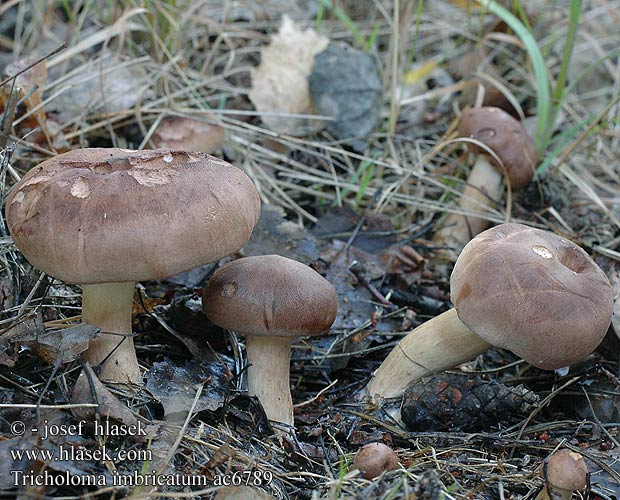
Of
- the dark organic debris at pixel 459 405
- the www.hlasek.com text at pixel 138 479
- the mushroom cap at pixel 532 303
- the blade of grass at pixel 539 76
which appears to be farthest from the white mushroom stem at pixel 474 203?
the www.hlasek.com text at pixel 138 479

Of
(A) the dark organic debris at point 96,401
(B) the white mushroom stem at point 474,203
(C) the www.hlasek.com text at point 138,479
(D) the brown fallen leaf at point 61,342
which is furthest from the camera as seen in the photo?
(B) the white mushroom stem at point 474,203

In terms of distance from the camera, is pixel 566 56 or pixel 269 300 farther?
pixel 566 56

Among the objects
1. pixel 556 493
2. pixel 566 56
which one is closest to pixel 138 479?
pixel 556 493

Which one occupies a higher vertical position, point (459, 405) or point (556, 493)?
point (556, 493)

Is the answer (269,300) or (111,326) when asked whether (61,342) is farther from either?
(269,300)

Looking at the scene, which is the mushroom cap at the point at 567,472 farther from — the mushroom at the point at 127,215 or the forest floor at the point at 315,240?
the mushroom at the point at 127,215

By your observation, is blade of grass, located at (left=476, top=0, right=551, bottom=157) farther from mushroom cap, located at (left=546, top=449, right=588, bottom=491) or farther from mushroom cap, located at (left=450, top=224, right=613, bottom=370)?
mushroom cap, located at (left=546, top=449, right=588, bottom=491)
